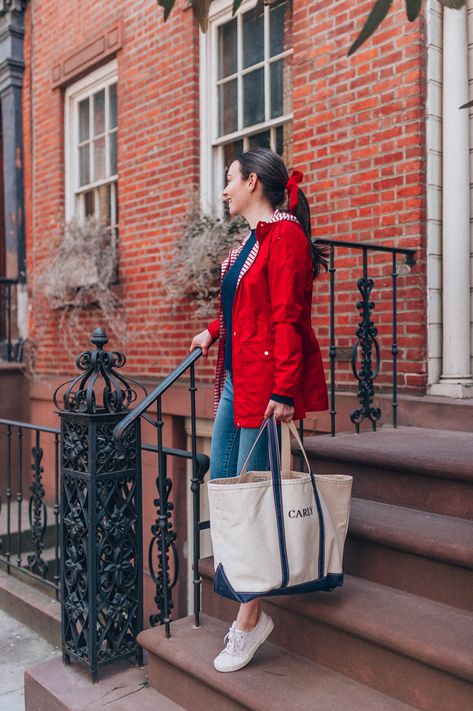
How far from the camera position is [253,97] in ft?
17.6

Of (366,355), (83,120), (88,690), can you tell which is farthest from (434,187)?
(83,120)

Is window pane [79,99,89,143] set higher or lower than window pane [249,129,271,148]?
higher

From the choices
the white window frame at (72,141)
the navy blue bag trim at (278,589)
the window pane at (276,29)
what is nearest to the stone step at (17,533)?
the white window frame at (72,141)

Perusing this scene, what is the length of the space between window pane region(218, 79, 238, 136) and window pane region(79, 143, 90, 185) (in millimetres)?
2036

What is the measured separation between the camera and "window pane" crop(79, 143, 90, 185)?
23.6 ft

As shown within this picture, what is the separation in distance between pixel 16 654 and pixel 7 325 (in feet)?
15.9

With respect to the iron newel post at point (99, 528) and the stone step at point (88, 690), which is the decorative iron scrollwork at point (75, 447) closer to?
the iron newel post at point (99, 528)

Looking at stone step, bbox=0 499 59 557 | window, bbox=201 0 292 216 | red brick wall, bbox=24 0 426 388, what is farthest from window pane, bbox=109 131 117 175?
stone step, bbox=0 499 59 557

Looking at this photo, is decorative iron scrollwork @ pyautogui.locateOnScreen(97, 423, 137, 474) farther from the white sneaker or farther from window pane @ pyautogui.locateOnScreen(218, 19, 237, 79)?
window pane @ pyautogui.locateOnScreen(218, 19, 237, 79)

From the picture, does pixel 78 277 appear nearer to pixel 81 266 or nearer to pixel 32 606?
pixel 81 266

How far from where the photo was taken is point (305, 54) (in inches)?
185

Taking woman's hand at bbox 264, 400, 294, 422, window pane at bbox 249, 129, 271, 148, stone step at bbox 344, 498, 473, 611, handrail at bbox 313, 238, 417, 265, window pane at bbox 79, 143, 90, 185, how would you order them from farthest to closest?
window pane at bbox 79, 143, 90, 185 → window pane at bbox 249, 129, 271, 148 → handrail at bbox 313, 238, 417, 265 → stone step at bbox 344, 498, 473, 611 → woman's hand at bbox 264, 400, 294, 422

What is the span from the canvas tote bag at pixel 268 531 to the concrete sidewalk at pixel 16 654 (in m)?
1.58

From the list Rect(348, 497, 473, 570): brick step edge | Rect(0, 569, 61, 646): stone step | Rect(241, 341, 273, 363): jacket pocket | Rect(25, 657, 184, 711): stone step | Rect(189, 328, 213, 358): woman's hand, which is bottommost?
Rect(0, 569, 61, 646): stone step
